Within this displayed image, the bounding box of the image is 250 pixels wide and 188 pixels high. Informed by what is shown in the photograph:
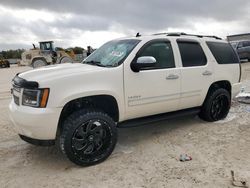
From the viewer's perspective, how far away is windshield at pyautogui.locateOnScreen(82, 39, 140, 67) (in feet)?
Result: 13.0

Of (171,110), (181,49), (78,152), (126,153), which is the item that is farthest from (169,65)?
(78,152)

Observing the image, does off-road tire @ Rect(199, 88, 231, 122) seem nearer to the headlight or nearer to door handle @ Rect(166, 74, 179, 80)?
door handle @ Rect(166, 74, 179, 80)

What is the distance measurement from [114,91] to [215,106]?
262 centimetres

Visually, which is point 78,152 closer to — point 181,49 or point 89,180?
point 89,180

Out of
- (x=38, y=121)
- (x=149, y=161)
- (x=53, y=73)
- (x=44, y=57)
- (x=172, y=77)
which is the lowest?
(x=149, y=161)

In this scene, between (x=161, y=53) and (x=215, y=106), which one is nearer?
(x=161, y=53)

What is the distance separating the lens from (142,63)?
3797 mm

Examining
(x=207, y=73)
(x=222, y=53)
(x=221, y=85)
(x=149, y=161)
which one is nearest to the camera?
(x=149, y=161)

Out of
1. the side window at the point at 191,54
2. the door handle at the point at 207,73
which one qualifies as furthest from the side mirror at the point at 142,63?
the door handle at the point at 207,73

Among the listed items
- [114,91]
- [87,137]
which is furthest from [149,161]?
[114,91]

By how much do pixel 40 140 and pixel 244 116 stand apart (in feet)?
14.5

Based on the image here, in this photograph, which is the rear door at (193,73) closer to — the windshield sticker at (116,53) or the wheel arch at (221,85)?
the wheel arch at (221,85)

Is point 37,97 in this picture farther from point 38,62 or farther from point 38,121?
point 38,62

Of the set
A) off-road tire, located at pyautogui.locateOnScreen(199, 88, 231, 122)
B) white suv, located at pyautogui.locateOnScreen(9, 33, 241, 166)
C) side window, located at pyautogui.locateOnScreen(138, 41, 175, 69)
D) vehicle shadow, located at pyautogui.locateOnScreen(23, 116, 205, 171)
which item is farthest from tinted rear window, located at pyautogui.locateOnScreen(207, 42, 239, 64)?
vehicle shadow, located at pyautogui.locateOnScreen(23, 116, 205, 171)
